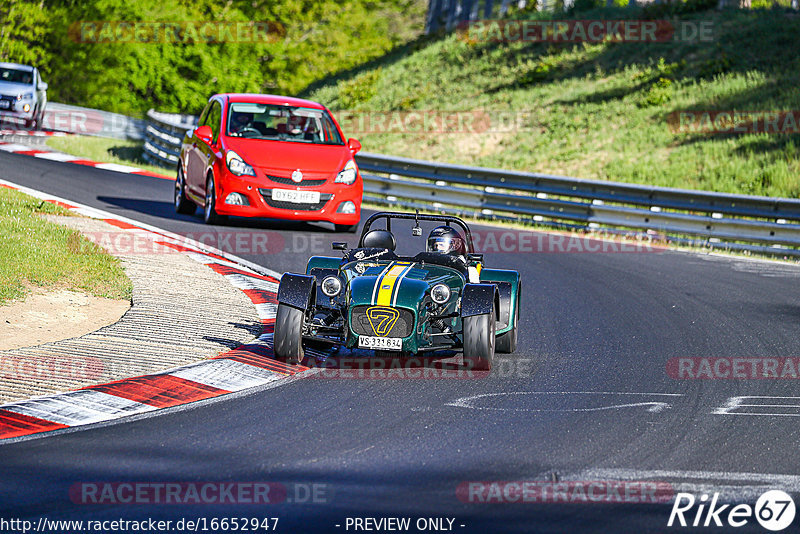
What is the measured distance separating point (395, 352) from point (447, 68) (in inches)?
1400

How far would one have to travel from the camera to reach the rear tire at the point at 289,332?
847 cm

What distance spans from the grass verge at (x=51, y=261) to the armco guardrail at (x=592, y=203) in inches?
368

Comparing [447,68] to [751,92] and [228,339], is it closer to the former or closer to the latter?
[751,92]

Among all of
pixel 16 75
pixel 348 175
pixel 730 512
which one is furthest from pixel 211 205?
pixel 16 75

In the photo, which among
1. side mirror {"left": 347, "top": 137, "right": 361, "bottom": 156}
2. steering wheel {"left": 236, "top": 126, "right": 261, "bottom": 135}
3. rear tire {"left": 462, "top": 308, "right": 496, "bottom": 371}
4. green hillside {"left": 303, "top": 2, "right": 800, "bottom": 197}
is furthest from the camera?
green hillside {"left": 303, "top": 2, "right": 800, "bottom": 197}


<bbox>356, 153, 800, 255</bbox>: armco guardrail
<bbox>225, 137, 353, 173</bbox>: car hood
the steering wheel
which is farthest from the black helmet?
<bbox>356, 153, 800, 255</bbox>: armco guardrail

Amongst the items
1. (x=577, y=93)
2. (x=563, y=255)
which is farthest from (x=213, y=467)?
(x=577, y=93)

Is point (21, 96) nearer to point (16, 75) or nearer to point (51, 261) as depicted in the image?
point (16, 75)

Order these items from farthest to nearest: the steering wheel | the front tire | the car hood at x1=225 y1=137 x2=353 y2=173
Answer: the steering wheel
the front tire
the car hood at x1=225 y1=137 x2=353 y2=173

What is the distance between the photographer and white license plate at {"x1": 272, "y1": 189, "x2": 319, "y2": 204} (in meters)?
15.0

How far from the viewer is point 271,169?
15.0 m

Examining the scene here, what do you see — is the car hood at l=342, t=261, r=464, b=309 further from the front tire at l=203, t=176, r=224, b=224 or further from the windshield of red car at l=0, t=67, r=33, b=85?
the windshield of red car at l=0, t=67, r=33, b=85

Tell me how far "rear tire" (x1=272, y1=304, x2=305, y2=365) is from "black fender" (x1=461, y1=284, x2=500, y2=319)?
4.07 feet

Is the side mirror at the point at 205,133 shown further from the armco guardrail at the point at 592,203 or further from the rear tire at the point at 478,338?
the rear tire at the point at 478,338
